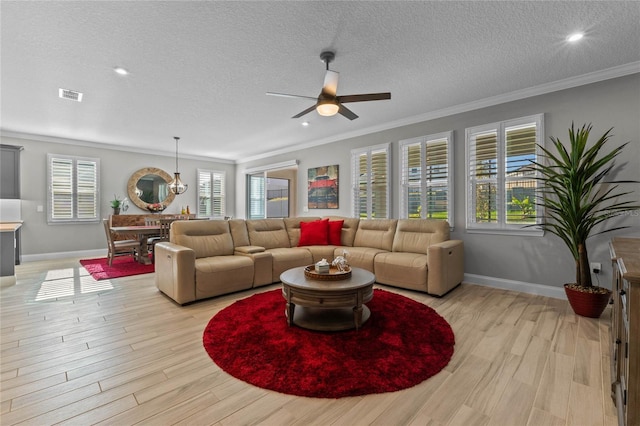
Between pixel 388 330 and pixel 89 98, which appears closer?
pixel 388 330

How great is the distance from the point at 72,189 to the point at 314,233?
227 inches

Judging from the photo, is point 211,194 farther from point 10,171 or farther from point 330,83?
point 330,83

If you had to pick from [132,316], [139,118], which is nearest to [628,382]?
[132,316]

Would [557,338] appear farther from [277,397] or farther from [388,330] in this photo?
[277,397]

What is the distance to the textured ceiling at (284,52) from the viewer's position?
7.60 feet

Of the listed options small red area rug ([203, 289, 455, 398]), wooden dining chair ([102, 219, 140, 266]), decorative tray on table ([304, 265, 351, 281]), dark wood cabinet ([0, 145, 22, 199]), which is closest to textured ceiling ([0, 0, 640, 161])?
dark wood cabinet ([0, 145, 22, 199])

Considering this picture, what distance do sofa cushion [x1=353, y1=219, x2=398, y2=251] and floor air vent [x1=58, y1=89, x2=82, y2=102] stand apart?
15.2 feet

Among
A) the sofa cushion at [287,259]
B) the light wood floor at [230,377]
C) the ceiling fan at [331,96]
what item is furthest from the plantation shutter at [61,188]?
the ceiling fan at [331,96]

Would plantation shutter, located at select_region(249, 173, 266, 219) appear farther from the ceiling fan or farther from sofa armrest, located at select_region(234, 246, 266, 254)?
the ceiling fan

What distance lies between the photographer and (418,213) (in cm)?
496

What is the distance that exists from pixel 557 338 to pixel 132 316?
13.4ft

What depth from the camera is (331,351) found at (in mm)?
2273

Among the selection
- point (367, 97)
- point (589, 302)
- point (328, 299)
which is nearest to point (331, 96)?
point (367, 97)

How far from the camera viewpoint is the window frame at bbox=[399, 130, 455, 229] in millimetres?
4539
